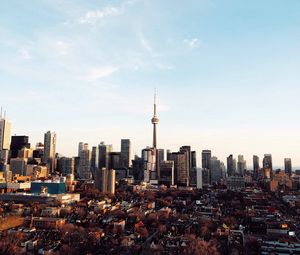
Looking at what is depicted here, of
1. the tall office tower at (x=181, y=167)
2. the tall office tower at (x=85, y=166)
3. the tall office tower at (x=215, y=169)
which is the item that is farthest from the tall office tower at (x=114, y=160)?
the tall office tower at (x=215, y=169)

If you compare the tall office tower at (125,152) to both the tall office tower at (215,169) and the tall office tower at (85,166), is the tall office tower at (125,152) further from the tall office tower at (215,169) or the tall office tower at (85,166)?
the tall office tower at (215,169)

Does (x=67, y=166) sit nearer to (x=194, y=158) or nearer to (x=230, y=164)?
(x=194, y=158)

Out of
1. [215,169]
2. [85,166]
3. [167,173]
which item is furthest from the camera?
[215,169]

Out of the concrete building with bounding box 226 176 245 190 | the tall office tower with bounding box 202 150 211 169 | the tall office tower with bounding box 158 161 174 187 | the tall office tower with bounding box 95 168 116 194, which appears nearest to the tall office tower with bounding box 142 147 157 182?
the tall office tower with bounding box 158 161 174 187

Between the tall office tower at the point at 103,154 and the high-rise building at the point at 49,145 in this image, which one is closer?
the high-rise building at the point at 49,145

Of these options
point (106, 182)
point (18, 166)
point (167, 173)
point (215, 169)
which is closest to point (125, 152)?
point (167, 173)

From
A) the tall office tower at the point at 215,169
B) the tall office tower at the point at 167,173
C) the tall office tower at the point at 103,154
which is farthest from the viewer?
the tall office tower at the point at 215,169
